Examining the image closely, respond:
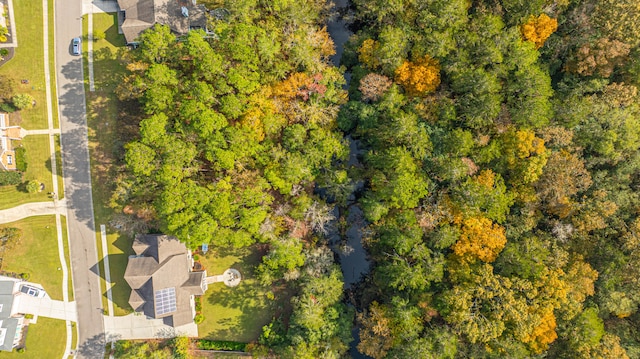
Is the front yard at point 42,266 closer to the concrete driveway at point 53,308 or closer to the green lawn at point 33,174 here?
the concrete driveway at point 53,308

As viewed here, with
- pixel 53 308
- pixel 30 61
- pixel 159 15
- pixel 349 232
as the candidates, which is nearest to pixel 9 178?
pixel 30 61

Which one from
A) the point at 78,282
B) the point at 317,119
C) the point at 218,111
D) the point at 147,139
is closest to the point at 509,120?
the point at 317,119

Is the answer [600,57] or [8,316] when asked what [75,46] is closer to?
[8,316]

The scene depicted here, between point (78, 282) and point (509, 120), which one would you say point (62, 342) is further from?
point (509, 120)

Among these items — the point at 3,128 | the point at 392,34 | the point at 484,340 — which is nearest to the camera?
the point at 484,340

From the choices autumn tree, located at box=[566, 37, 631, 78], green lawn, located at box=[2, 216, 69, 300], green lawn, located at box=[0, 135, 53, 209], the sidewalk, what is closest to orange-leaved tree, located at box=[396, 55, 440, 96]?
autumn tree, located at box=[566, 37, 631, 78]

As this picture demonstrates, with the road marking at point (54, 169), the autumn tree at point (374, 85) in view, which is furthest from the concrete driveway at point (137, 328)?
the autumn tree at point (374, 85)

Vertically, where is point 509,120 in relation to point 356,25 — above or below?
below
